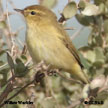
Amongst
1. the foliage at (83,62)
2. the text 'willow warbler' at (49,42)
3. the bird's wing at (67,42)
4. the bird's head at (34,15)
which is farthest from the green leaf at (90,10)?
the bird's head at (34,15)

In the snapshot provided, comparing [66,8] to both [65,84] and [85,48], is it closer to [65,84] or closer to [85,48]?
[85,48]

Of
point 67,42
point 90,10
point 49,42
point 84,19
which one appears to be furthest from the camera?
point 67,42

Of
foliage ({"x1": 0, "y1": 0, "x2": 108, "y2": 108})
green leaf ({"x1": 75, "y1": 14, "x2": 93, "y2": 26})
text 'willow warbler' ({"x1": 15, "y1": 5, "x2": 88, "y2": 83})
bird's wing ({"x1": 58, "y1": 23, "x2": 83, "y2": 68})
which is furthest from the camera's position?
bird's wing ({"x1": 58, "y1": 23, "x2": 83, "y2": 68})

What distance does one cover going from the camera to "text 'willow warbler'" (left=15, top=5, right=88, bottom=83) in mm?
1882

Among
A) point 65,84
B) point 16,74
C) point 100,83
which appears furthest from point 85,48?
point 100,83

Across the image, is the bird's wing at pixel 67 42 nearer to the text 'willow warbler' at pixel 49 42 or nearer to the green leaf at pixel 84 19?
the text 'willow warbler' at pixel 49 42

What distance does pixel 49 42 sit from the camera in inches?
75.4

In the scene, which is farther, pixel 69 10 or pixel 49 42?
pixel 49 42

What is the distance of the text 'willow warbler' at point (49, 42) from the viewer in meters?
1.88

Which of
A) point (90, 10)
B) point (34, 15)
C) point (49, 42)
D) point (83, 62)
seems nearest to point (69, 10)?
point (90, 10)

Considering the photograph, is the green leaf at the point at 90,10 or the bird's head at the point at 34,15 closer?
the green leaf at the point at 90,10

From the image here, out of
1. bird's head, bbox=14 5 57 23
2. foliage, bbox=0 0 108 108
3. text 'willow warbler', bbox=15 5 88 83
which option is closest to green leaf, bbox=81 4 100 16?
foliage, bbox=0 0 108 108

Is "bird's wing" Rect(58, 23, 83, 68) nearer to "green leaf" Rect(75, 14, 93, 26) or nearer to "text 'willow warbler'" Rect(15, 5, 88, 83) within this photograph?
"text 'willow warbler'" Rect(15, 5, 88, 83)

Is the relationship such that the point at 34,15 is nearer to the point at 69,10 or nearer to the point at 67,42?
the point at 67,42
